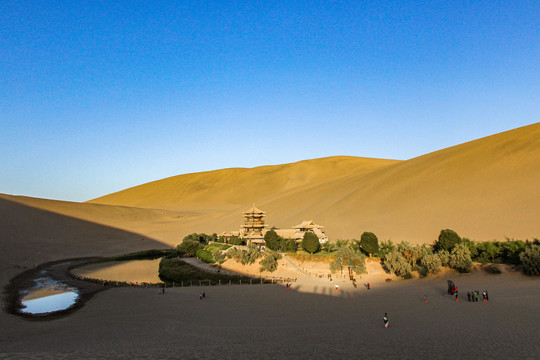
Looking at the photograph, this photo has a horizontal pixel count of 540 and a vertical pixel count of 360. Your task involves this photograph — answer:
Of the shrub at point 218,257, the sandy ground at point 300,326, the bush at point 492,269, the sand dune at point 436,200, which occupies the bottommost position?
the sandy ground at point 300,326

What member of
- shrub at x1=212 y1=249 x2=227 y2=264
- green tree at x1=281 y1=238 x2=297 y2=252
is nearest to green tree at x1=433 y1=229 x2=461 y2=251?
green tree at x1=281 y1=238 x2=297 y2=252

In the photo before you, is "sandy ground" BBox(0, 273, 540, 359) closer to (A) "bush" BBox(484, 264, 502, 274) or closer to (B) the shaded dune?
(A) "bush" BBox(484, 264, 502, 274)

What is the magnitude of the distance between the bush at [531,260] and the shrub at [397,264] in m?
7.70

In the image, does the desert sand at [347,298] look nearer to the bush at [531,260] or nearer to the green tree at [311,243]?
the bush at [531,260]

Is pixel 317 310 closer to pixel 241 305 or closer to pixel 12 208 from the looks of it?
pixel 241 305

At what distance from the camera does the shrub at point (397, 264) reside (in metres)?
28.9

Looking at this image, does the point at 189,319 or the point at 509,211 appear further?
the point at 509,211

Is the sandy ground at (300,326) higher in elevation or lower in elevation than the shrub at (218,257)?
lower


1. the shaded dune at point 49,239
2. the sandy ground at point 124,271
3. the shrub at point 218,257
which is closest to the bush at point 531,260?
the shrub at point 218,257

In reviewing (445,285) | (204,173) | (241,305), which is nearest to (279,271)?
(241,305)

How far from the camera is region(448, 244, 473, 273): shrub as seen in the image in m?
27.5

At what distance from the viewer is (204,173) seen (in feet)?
586

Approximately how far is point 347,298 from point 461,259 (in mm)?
11073

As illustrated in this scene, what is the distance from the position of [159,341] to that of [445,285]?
19826 millimetres
